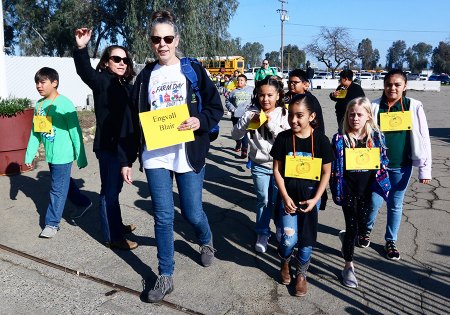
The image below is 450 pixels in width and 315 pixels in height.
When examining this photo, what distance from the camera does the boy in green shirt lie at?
446 cm

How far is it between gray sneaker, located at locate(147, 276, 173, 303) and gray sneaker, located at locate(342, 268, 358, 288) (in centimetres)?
140

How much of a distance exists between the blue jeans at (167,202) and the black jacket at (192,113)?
0.14 metres

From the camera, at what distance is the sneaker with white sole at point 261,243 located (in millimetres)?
4129

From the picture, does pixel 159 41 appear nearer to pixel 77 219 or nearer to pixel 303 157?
pixel 303 157

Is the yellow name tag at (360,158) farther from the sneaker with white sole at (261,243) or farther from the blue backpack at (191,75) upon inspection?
the blue backpack at (191,75)

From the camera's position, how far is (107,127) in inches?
154

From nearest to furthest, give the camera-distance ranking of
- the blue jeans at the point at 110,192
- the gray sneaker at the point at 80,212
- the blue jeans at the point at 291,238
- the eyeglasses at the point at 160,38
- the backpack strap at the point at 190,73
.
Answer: the eyeglasses at the point at 160,38, the backpack strap at the point at 190,73, the blue jeans at the point at 291,238, the blue jeans at the point at 110,192, the gray sneaker at the point at 80,212

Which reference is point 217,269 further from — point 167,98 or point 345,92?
point 345,92

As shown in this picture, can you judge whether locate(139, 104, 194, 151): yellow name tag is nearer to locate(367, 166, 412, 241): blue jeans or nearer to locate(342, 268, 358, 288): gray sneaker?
locate(342, 268, 358, 288): gray sneaker

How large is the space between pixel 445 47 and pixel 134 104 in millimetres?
91670

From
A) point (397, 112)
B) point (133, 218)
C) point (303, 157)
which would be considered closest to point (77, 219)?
point (133, 218)

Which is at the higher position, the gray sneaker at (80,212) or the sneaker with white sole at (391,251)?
the gray sneaker at (80,212)

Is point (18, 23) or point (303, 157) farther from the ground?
point (18, 23)

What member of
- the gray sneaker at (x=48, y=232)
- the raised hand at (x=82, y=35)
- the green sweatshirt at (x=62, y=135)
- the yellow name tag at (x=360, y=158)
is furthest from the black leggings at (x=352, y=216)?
the gray sneaker at (x=48, y=232)
